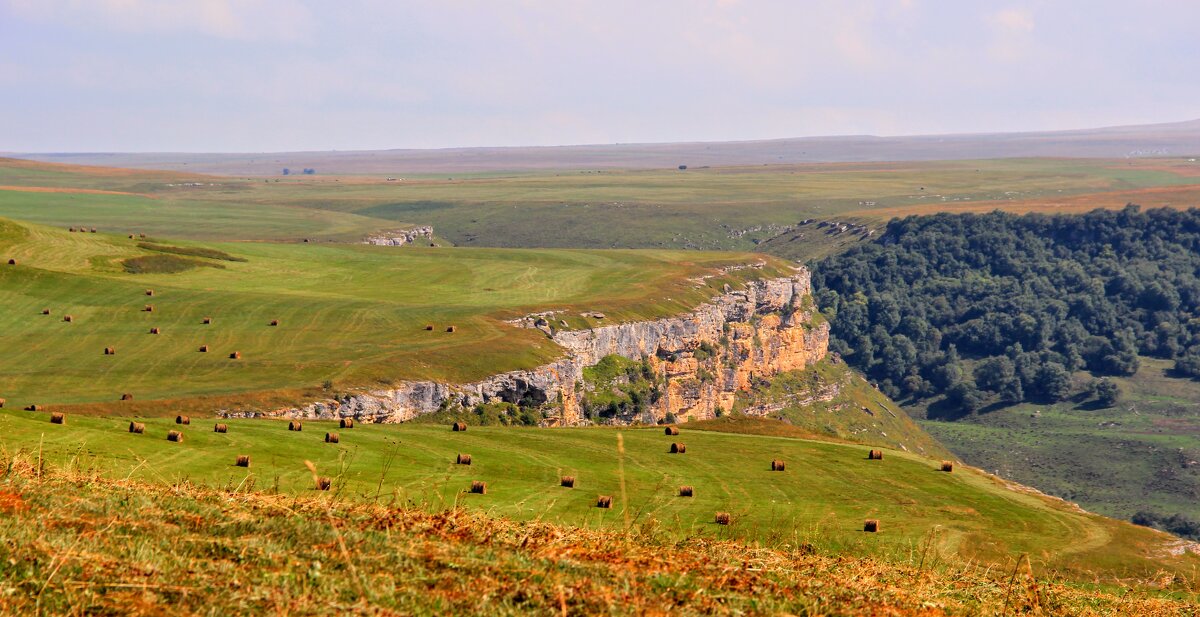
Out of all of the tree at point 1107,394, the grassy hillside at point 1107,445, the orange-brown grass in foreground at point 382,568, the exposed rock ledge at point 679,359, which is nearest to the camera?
the orange-brown grass in foreground at point 382,568

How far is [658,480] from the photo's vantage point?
3859 cm

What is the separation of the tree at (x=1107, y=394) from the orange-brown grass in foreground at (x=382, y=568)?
171m

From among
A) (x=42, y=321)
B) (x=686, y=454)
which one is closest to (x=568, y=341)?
(x=42, y=321)

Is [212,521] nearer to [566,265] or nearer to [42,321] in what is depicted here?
[42,321]

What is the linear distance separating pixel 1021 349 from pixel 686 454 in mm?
168156

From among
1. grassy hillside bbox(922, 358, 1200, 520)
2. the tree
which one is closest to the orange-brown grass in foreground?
grassy hillside bbox(922, 358, 1200, 520)

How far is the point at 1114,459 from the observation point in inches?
5433

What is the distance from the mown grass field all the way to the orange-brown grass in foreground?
9.48 metres

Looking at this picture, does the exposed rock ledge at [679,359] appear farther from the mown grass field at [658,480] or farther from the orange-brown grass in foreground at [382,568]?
the orange-brown grass in foreground at [382,568]

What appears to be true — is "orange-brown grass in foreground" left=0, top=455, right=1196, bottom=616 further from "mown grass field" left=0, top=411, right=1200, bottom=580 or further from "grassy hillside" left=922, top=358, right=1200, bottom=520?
"grassy hillside" left=922, top=358, right=1200, bottom=520

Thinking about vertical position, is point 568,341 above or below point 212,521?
below

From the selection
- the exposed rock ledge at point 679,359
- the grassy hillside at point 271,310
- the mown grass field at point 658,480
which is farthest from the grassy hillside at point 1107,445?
the mown grass field at point 658,480

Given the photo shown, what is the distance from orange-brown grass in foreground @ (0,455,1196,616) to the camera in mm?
11773

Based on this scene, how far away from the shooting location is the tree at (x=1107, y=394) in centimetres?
17362
